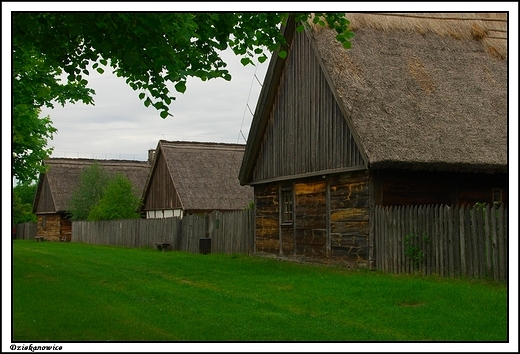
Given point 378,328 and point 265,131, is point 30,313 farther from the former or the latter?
point 265,131

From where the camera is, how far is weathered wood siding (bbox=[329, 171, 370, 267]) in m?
17.1

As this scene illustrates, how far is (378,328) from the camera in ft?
31.1

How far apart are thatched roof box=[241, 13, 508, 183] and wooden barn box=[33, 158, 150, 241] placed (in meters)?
29.9

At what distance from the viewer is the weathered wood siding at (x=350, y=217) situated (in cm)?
1714

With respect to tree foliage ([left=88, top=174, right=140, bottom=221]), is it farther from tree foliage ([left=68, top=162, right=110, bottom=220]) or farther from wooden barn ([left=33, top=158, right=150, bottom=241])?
wooden barn ([left=33, top=158, right=150, bottom=241])

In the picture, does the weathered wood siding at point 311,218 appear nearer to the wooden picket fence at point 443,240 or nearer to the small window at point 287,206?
the small window at point 287,206

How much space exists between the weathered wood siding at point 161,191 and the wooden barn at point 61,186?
9269mm

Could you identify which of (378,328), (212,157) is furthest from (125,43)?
(212,157)

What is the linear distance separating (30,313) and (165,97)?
157 inches

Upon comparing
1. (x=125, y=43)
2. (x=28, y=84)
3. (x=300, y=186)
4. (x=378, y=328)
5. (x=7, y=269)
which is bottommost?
(x=378, y=328)

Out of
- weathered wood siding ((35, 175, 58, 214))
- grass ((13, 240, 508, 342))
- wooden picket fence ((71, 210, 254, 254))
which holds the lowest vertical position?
grass ((13, 240, 508, 342))

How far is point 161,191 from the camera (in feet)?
126

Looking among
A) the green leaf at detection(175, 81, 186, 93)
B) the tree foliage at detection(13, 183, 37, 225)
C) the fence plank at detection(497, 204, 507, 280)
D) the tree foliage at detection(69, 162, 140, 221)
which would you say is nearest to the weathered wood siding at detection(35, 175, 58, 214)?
the tree foliage at detection(13, 183, 37, 225)

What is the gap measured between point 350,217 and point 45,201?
3844cm
